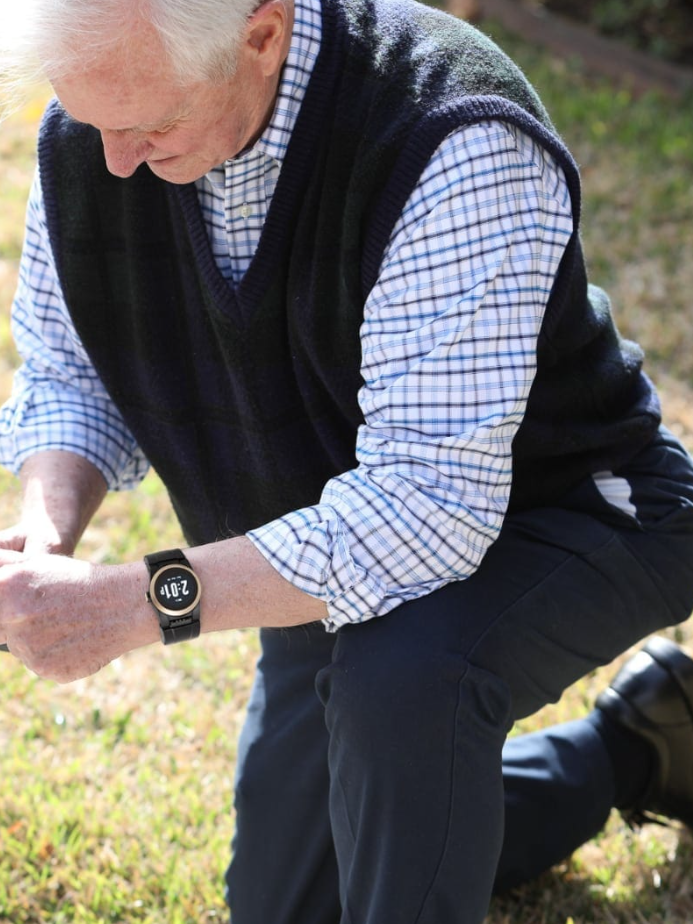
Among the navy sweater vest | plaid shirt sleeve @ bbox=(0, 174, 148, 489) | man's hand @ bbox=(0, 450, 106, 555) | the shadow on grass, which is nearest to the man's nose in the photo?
the navy sweater vest

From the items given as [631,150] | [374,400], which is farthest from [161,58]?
[631,150]

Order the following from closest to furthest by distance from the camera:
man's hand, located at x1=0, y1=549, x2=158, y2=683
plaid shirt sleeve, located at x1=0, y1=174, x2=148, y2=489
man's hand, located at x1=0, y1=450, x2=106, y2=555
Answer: man's hand, located at x1=0, y1=549, x2=158, y2=683, man's hand, located at x1=0, y1=450, x2=106, y2=555, plaid shirt sleeve, located at x1=0, y1=174, x2=148, y2=489

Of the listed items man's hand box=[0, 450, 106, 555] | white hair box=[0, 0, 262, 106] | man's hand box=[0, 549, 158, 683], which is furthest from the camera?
man's hand box=[0, 450, 106, 555]

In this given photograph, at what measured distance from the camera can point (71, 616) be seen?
165 cm

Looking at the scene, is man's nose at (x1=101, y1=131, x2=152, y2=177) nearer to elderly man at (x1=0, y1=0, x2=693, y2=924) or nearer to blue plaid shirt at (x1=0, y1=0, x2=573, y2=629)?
elderly man at (x1=0, y1=0, x2=693, y2=924)

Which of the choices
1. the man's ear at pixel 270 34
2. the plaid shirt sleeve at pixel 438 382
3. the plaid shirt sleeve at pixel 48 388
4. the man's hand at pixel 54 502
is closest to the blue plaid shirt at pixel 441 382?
the plaid shirt sleeve at pixel 438 382

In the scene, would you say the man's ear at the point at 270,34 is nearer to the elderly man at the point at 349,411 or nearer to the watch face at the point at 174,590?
the elderly man at the point at 349,411

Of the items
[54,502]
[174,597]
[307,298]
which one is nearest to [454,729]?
[174,597]

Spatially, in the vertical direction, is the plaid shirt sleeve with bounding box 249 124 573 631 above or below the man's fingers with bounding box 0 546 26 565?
above

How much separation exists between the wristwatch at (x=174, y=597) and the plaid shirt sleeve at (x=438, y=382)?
108 millimetres

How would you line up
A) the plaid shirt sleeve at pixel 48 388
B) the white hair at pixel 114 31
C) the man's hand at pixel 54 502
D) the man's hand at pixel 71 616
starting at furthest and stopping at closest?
the plaid shirt sleeve at pixel 48 388, the man's hand at pixel 54 502, the man's hand at pixel 71 616, the white hair at pixel 114 31

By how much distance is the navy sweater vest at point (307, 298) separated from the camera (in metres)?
1.70

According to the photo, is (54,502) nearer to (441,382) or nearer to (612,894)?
(441,382)

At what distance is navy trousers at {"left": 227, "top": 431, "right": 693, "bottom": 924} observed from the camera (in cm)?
159
